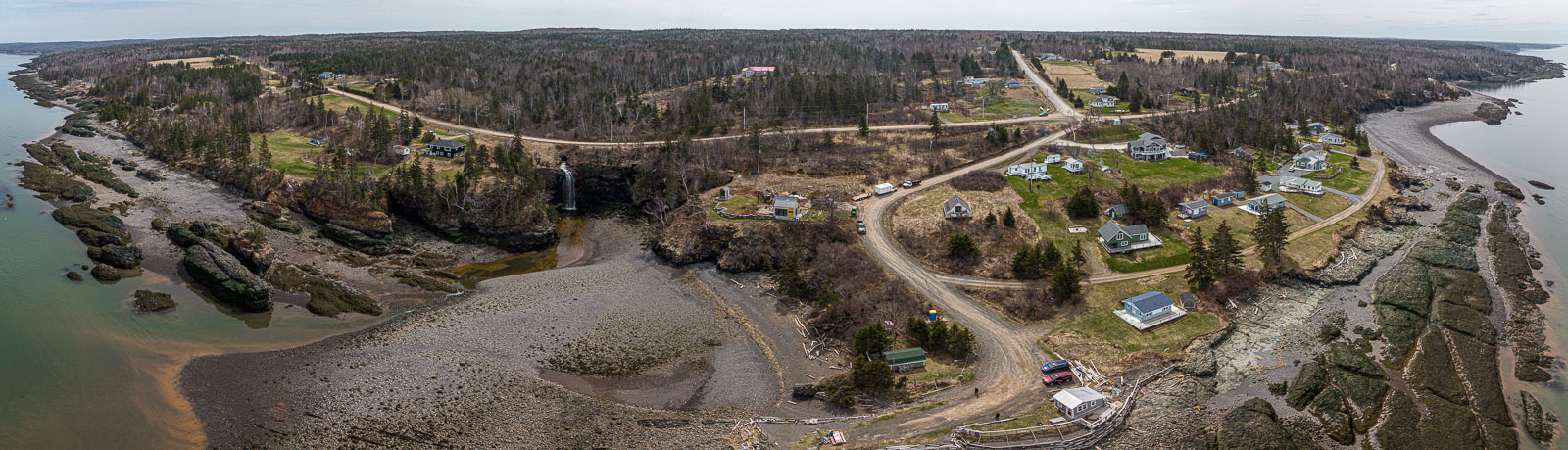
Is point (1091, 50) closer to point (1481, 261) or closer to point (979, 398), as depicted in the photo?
point (1481, 261)

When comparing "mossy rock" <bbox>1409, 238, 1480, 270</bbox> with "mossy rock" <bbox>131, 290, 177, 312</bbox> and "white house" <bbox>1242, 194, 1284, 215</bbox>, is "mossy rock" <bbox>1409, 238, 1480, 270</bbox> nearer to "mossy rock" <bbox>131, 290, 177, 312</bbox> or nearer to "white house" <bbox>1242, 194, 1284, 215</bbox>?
"white house" <bbox>1242, 194, 1284, 215</bbox>

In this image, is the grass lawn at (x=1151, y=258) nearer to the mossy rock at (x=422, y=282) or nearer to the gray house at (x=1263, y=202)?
the gray house at (x=1263, y=202)

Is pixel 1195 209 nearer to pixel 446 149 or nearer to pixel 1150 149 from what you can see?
pixel 1150 149

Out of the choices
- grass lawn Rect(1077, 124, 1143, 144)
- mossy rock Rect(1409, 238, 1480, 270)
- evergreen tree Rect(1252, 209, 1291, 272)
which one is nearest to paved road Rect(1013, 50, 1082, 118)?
grass lawn Rect(1077, 124, 1143, 144)

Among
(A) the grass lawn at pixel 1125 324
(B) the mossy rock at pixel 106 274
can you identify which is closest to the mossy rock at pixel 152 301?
(B) the mossy rock at pixel 106 274

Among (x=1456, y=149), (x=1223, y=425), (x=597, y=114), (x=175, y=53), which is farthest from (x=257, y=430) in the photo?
(x=175, y=53)
